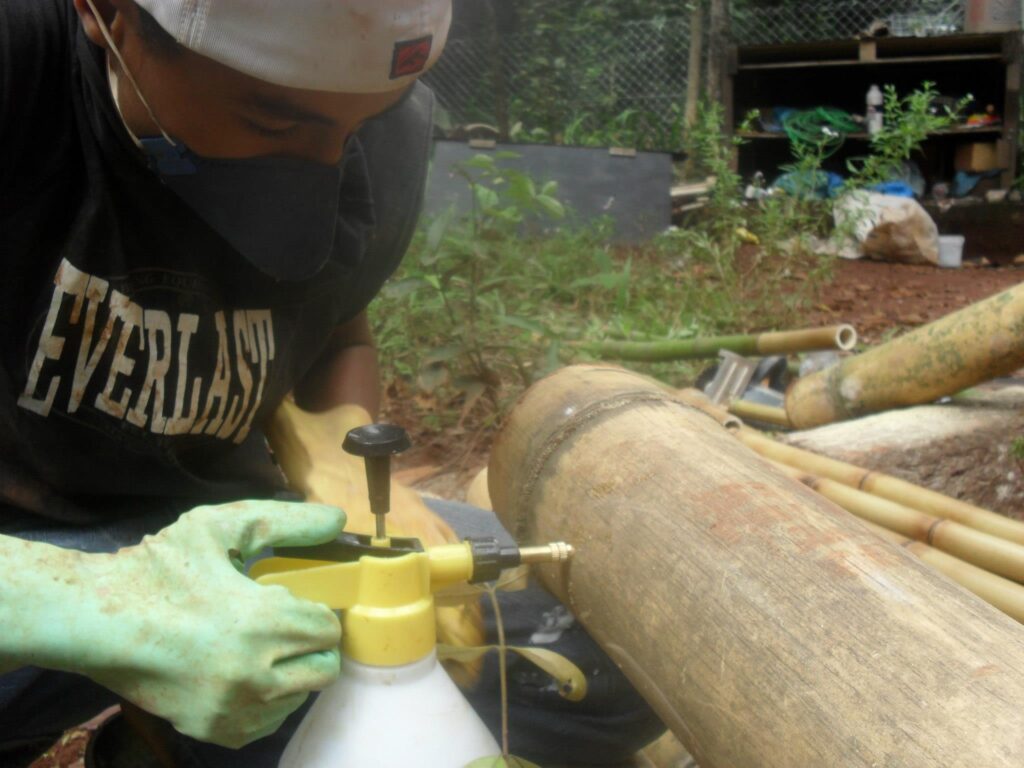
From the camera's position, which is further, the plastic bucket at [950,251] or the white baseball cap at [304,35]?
the plastic bucket at [950,251]

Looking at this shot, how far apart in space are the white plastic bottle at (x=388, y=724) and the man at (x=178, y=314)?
43mm

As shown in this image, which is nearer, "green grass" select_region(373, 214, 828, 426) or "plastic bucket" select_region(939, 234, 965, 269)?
"green grass" select_region(373, 214, 828, 426)

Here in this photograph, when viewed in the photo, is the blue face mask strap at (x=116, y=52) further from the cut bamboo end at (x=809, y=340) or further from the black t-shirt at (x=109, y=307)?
the cut bamboo end at (x=809, y=340)

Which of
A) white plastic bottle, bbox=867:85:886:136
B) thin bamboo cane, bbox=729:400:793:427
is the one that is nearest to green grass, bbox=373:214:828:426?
thin bamboo cane, bbox=729:400:793:427

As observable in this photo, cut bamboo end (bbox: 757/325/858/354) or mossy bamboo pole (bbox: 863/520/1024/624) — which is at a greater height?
cut bamboo end (bbox: 757/325/858/354)

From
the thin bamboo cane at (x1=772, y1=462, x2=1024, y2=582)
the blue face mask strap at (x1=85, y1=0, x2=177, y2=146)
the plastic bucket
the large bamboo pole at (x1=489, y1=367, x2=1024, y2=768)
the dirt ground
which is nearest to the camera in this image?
the large bamboo pole at (x1=489, y1=367, x2=1024, y2=768)

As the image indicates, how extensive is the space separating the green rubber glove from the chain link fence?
9478 millimetres

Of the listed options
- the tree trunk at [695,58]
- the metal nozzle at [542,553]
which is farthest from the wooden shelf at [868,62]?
the metal nozzle at [542,553]

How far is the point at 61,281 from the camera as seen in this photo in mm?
1430

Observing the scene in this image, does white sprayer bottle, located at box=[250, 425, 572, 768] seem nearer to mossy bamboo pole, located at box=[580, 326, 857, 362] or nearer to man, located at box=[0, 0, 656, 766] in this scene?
man, located at box=[0, 0, 656, 766]

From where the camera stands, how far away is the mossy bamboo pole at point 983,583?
1734mm

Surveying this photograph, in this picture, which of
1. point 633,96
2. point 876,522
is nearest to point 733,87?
point 633,96

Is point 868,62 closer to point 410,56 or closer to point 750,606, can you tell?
point 410,56

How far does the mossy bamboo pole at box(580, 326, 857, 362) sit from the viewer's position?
3.70 metres
